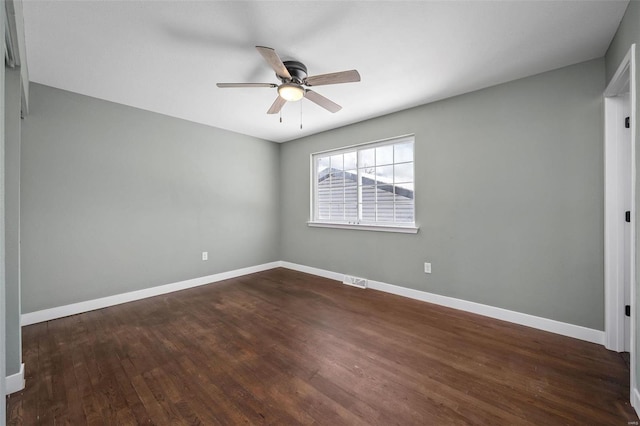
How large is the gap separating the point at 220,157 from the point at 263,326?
281cm

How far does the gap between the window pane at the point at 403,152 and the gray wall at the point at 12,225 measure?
12.0 feet

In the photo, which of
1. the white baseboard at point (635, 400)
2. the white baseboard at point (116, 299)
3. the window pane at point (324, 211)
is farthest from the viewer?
the window pane at point (324, 211)

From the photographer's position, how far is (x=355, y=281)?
3967mm

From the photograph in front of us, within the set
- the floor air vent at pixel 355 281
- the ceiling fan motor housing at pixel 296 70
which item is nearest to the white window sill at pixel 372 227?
the floor air vent at pixel 355 281

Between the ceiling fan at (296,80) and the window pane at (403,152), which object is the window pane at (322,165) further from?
the ceiling fan at (296,80)

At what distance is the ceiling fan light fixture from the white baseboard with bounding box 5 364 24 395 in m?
2.77

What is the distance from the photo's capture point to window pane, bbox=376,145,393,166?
149 inches

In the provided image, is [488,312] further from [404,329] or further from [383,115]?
[383,115]

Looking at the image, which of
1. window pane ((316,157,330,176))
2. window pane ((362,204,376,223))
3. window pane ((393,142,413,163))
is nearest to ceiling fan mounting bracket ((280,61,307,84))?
window pane ((393,142,413,163))

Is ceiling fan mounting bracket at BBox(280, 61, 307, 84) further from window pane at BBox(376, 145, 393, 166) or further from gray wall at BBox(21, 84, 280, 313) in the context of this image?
gray wall at BBox(21, 84, 280, 313)

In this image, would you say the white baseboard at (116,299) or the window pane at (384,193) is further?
the window pane at (384,193)

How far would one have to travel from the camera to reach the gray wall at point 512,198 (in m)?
2.36

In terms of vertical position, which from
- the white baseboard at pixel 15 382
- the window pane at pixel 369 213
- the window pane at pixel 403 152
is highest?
the window pane at pixel 403 152

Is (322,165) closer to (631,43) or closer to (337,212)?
(337,212)
